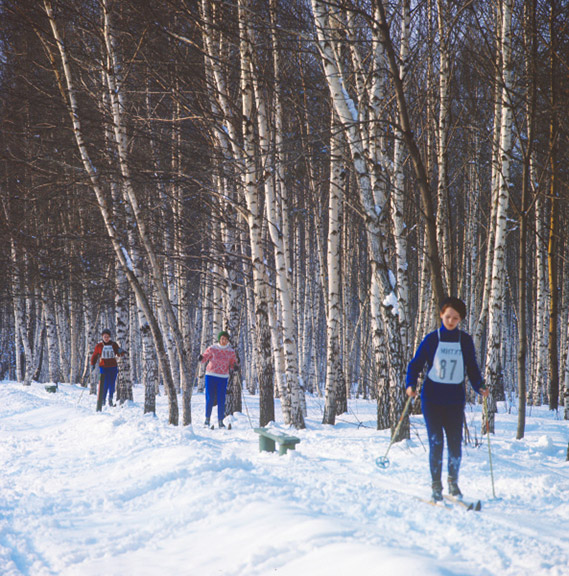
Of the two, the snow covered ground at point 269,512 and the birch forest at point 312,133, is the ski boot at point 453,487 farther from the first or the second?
the birch forest at point 312,133

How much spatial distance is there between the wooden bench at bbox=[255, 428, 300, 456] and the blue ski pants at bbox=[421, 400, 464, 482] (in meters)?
2.02

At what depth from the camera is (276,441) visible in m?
6.19

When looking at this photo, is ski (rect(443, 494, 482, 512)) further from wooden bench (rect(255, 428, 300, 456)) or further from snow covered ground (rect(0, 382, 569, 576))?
wooden bench (rect(255, 428, 300, 456))

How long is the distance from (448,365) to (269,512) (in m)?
1.92

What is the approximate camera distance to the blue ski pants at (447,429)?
4305 mm

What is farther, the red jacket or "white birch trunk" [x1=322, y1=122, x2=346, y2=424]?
the red jacket

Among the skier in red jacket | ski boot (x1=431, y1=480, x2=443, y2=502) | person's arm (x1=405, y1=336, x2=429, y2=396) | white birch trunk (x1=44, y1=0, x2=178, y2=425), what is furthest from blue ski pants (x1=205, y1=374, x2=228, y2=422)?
ski boot (x1=431, y1=480, x2=443, y2=502)

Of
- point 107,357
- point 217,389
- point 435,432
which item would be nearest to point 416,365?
point 435,432

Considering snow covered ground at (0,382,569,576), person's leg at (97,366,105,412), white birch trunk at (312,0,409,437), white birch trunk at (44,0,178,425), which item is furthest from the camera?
person's leg at (97,366,105,412)

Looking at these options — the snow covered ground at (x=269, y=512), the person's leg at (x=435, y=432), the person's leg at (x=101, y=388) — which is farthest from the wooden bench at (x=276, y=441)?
the person's leg at (x=101, y=388)

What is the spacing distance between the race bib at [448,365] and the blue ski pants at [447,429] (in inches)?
8.6

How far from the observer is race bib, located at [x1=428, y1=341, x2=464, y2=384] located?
4316 mm

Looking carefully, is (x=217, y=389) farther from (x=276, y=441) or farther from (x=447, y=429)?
(x=447, y=429)

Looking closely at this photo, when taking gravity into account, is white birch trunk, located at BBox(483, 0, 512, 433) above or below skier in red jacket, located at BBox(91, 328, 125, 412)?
above
